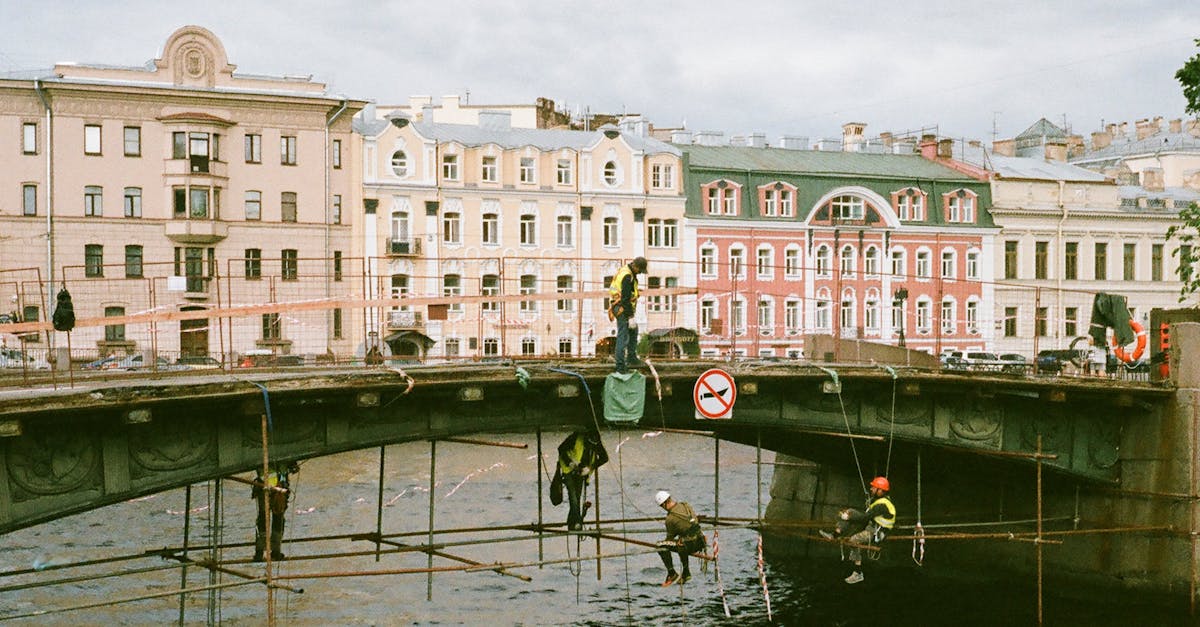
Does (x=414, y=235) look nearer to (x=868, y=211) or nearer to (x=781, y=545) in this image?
(x=868, y=211)

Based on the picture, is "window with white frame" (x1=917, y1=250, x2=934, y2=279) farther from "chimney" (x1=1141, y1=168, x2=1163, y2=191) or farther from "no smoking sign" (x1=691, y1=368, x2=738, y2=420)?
"no smoking sign" (x1=691, y1=368, x2=738, y2=420)

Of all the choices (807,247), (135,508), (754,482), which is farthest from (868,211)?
(135,508)

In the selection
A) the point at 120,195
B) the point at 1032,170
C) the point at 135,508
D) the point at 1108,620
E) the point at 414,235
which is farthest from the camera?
the point at 1032,170

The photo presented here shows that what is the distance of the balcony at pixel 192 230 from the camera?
62.8 m

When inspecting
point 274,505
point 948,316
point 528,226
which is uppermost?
point 528,226

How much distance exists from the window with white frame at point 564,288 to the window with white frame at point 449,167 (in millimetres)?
6725

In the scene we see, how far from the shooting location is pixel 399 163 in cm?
6725

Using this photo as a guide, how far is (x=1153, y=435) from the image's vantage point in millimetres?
29828

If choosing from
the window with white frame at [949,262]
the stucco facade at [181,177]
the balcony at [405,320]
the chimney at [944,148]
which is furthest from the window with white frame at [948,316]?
the stucco facade at [181,177]

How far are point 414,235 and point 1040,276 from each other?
33.9 metres

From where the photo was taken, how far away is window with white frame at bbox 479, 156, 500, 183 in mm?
68875

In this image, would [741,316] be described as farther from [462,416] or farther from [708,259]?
[462,416]

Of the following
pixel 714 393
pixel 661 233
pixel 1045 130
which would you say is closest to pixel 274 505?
pixel 714 393

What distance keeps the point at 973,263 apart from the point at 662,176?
1799cm
